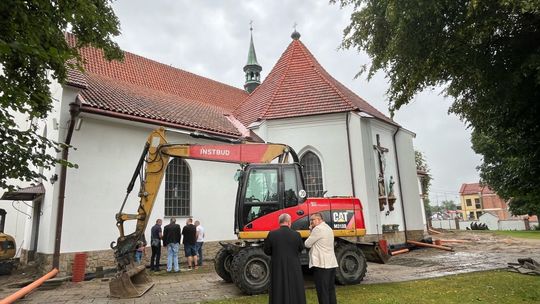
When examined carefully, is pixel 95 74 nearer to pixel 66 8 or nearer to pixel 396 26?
pixel 66 8

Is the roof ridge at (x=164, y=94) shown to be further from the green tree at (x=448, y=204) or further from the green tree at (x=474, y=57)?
the green tree at (x=448, y=204)

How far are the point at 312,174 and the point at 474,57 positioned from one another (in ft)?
28.5

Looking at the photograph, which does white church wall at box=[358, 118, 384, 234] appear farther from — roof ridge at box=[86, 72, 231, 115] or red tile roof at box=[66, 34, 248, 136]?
roof ridge at box=[86, 72, 231, 115]

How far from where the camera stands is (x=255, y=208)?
825 centimetres

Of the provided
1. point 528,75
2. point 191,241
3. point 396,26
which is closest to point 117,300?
point 191,241

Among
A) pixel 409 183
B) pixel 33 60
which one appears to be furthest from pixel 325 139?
pixel 33 60

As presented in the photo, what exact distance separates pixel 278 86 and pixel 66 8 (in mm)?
12215

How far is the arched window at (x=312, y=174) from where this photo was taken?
15508mm

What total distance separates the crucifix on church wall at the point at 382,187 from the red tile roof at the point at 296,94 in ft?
5.41

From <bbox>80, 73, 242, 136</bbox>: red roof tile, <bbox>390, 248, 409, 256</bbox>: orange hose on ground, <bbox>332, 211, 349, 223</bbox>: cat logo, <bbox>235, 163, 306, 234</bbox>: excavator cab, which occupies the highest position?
<bbox>80, 73, 242, 136</bbox>: red roof tile

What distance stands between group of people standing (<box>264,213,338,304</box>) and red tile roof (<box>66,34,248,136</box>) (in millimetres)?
7686

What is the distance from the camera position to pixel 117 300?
288 inches

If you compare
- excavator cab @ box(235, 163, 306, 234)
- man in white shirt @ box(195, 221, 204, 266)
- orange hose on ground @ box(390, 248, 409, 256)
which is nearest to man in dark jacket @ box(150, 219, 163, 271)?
man in white shirt @ box(195, 221, 204, 266)

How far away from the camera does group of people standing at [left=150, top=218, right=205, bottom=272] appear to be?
10969 mm
